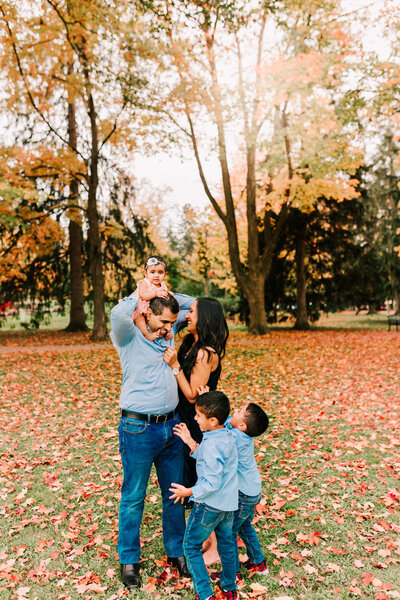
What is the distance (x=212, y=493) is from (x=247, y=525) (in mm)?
650

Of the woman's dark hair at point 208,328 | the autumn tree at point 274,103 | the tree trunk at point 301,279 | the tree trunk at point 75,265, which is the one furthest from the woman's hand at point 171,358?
the tree trunk at point 301,279

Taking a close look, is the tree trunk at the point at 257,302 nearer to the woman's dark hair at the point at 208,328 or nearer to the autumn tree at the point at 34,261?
the autumn tree at the point at 34,261

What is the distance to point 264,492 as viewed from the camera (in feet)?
15.8

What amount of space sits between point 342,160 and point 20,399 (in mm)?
14677

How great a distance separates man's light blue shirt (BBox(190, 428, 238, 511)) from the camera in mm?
2811

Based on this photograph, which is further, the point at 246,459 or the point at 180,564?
the point at 180,564

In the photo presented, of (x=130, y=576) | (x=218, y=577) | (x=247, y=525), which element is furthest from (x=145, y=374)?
(x=218, y=577)

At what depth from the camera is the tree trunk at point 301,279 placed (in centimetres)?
2412

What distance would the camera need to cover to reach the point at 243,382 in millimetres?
10242

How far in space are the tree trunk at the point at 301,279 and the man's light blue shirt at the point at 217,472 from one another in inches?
860

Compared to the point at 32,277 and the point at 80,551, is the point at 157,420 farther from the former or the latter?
the point at 32,277

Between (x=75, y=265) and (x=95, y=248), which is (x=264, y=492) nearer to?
(x=95, y=248)

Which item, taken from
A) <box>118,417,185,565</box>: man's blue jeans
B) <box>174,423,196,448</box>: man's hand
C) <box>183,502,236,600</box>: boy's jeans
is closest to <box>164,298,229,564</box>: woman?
<box>174,423,196,448</box>: man's hand

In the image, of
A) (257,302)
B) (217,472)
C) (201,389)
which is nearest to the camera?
(217,472)
